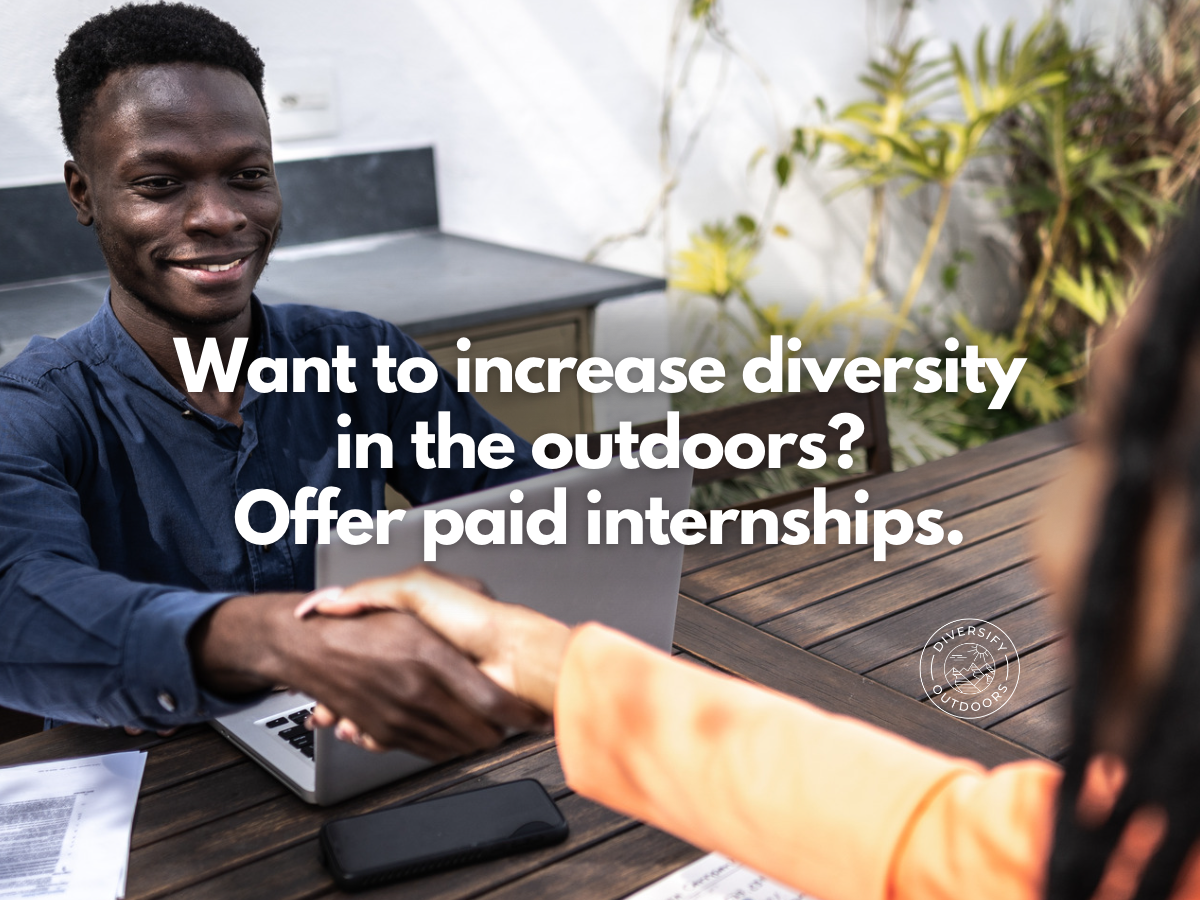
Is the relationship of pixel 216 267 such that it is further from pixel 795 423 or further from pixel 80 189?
pixel 795 423

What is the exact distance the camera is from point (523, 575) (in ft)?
3.22

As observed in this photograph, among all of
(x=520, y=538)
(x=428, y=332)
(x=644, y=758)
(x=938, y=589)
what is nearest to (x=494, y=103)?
(x=428, y=332)

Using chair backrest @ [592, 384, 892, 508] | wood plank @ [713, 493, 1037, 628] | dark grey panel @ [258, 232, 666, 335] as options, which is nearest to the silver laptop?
wood plank @ [713, 493, 1037, 628]

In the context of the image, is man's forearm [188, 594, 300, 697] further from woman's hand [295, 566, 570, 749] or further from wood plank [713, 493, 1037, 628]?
wood plank [713, 493, 1037, 628]

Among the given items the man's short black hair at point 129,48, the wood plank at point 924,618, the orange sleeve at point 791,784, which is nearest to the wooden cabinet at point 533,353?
the man's short black hair at point 129,48

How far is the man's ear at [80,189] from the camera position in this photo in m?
1.45

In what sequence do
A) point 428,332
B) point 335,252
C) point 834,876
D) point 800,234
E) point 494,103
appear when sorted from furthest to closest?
point 800,234 < point 494,103 < point 335,252 < point 428,332 < point 834,876

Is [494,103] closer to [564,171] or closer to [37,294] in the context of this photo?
[564,171]

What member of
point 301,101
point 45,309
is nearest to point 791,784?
point 45,309

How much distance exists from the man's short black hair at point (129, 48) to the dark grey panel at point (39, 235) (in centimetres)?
111

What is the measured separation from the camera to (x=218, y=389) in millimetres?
1485

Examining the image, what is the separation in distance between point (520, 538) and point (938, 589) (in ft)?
2.53

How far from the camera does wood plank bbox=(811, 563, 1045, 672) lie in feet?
4.39

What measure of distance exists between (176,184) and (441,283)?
3.44 feet
